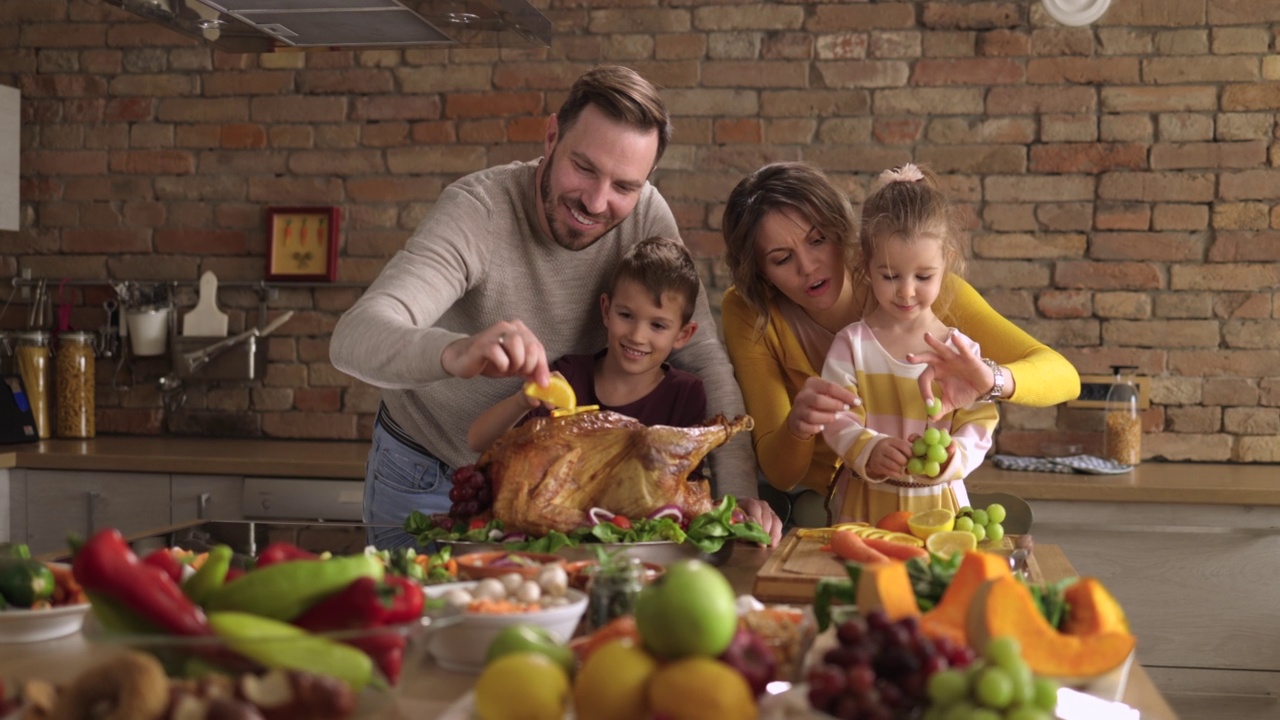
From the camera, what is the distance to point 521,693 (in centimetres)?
86

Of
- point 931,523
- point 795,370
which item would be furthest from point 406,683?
point 795,370

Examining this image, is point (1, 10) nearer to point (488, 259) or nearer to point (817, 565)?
point (488, 259)

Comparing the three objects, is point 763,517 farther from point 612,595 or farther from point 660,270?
point 612,595

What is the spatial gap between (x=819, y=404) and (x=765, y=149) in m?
1.96

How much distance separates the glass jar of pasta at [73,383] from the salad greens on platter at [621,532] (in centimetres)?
267

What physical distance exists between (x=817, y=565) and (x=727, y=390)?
77cm

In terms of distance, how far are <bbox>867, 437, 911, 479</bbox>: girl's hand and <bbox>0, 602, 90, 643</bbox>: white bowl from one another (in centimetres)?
131

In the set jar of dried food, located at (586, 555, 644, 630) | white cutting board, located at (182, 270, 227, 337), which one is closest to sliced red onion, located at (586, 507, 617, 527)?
jar of dried food, located at (586, 555, 644, 630)

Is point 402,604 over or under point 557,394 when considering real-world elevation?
under

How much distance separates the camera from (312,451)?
3748mm

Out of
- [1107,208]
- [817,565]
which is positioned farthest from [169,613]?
[1107,208]

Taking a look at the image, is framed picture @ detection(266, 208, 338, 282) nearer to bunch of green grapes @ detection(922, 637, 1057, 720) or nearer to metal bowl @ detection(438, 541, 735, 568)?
metal bowl @ detection(438, 541, 735, 568)

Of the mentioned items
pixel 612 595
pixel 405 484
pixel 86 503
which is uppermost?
pixel 612 595

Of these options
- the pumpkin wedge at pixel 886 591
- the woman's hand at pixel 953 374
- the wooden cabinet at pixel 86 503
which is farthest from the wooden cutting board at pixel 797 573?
the wooden cabinet at pixel 86 503
